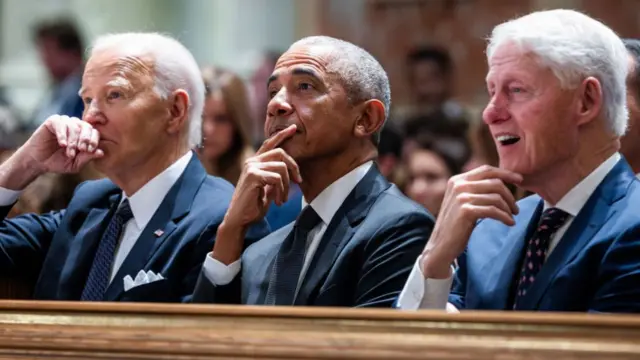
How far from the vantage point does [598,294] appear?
2.14m

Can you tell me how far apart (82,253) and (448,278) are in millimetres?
1071

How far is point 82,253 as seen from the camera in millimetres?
2895

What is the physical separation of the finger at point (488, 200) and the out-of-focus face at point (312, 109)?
0.45 metres

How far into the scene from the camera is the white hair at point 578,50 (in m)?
2.24

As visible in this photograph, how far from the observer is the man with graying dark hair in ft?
7.91

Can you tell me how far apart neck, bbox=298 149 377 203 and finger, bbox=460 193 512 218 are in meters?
0.43

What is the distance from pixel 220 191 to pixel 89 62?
1.59ft

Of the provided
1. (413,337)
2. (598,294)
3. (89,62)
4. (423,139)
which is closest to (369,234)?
(598,294)

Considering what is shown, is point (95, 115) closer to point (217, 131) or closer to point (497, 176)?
point (497, 176)

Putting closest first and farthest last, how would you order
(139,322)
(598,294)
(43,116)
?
(139,322) < (598,294) < (43,116)

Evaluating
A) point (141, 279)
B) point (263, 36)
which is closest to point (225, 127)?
point (141, 279)

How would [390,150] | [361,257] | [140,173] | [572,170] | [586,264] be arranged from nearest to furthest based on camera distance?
[586,264], [572,170], [361,257], [140,173], [390,150]

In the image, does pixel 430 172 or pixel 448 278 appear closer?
pixel 448 278

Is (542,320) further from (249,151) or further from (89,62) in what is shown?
(249,151)
